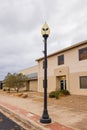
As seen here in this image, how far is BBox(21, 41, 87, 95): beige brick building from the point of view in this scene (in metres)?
26.9

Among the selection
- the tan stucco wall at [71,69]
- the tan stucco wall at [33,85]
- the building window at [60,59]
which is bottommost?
the tan stucco wall at [33,85]

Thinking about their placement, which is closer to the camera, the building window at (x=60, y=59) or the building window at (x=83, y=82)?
the building window at (x=83, y=82)

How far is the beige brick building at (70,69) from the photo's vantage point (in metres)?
26.9

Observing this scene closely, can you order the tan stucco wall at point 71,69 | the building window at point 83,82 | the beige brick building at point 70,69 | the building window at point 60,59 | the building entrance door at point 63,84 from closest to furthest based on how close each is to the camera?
the building window at point 83,82, the beige brick building at point 70,69, the tan stucco wall at point 71,69, the building window at point 60,59, the building entrance door at point 63,84

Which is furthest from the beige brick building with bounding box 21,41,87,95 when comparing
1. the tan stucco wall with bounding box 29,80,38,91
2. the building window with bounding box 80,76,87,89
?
the tan stucco wall with bounding box 29,80,38,91

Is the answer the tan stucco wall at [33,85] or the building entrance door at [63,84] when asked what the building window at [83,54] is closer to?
the building entrance door at [63,84]

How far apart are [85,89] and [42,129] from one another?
17903 mm

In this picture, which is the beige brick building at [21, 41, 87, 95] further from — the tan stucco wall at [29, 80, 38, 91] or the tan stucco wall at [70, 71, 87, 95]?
the tan stucco wall at [29, 80, 38, 91]

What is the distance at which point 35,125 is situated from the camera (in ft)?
32.8

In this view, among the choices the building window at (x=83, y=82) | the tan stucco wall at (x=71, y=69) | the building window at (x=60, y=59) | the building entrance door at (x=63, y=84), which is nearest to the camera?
the building window at (x=83, y=82)

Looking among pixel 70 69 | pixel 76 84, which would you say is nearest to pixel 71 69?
pixel 70 69

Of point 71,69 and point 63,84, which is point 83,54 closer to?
point 71,69

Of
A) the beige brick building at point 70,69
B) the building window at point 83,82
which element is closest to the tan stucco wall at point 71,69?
the beige brick building at point 70,69

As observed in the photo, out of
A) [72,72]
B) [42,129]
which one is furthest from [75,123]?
[72,72]
